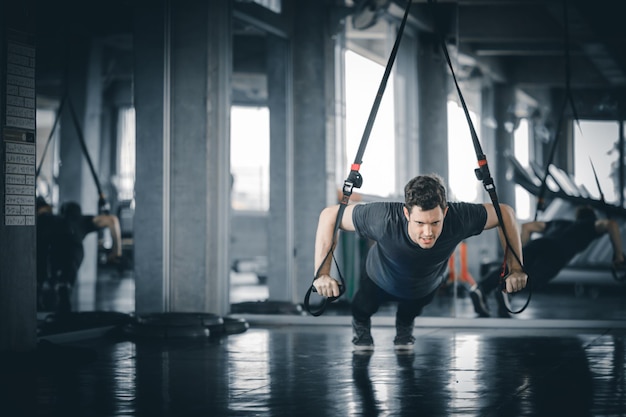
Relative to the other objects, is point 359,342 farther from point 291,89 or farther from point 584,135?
point 291,89

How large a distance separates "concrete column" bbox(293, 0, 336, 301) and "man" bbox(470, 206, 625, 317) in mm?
2126

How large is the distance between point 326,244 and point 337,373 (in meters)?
0.75

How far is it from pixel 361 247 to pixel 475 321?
8.33ft

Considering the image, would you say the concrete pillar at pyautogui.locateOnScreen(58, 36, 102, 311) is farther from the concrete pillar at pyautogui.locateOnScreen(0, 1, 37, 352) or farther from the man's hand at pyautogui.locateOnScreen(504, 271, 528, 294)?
the man's hand at pyautogui.locateOnScreen(504, 271, 528, 294)

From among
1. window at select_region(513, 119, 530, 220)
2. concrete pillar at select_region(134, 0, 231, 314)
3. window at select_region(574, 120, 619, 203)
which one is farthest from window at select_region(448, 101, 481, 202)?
concrete pillar at select_region(134, 0, 231, 314)

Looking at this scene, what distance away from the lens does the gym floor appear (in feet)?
11.9

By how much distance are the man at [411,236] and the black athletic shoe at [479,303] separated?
2.07 m

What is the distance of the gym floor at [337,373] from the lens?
11.9 feet

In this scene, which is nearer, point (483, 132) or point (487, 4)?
point (483, 132)

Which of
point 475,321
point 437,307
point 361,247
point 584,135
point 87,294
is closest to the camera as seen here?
point 475,321

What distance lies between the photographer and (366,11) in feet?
30.1

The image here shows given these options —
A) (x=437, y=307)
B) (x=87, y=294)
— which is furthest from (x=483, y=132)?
(x=87, y=294)

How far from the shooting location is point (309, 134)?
354 inches

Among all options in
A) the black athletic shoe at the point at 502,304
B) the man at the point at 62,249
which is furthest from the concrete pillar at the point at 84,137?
the black athletic shoe at the point at 502,304
